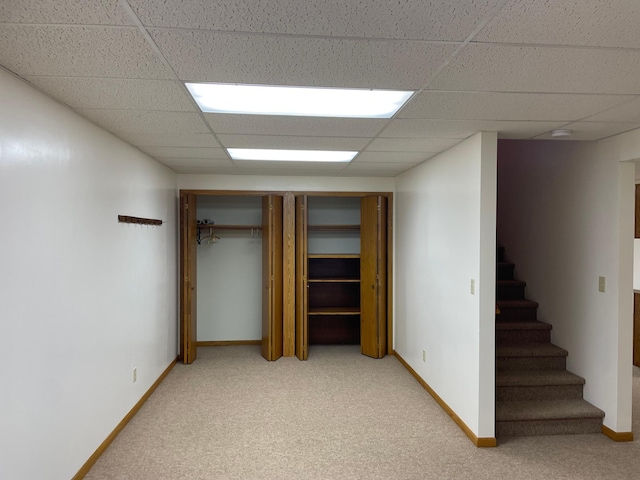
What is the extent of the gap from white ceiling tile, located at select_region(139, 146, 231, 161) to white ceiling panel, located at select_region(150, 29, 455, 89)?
5.50 feet

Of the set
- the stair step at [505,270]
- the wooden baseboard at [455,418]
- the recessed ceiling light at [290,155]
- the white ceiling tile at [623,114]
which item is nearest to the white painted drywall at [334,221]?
the recessed ceiling light at [290,155]

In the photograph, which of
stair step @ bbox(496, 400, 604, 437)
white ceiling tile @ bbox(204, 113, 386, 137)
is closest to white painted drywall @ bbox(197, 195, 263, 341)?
white ceiling tile @ bbox(204, 113, 386, 137)

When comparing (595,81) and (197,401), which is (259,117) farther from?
(197,401)

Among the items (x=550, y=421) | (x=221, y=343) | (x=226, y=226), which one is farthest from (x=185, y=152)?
(x=550, y=421)

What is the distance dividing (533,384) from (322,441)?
5.82 feet

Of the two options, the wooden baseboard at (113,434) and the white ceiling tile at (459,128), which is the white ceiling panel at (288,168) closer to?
the white ceiling tile at (459,128)

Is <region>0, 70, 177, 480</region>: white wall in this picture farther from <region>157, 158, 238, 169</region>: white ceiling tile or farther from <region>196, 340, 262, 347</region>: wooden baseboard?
<region>196, 340, 262, 347</region>: wooden baseboard

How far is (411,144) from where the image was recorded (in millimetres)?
3227

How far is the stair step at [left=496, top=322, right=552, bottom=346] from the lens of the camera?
365 centimetres

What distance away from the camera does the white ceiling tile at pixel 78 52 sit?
1397 millimetres

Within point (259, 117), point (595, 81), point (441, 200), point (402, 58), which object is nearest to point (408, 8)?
point (402, 58)

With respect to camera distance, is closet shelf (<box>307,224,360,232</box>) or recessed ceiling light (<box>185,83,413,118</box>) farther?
closet shelf (<box>307,224,360,232</box>)

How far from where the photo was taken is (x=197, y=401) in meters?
3.64

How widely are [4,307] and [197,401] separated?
225 cm
